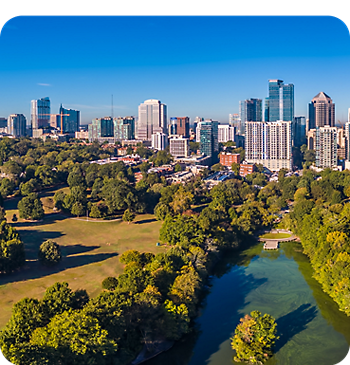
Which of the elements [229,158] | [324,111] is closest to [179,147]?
[229,158]

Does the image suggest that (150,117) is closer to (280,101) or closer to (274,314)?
(280,101)

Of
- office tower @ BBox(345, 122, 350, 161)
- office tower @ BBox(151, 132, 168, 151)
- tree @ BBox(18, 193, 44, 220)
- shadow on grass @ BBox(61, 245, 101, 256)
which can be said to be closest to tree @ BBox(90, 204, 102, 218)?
tree @ BBox(18, 193, 44, 220)

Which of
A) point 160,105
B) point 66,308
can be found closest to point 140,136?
point 160,105

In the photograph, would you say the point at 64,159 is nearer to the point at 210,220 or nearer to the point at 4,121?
the point at 210,220

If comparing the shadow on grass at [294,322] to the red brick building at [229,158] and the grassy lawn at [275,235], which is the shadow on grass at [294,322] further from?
the red brick building at [229,158]

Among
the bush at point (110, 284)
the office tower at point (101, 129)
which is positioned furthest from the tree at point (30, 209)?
the office tower at point (101, 129)

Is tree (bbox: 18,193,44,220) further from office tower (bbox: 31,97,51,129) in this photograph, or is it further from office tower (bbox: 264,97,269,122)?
office tower (bbox: 31,97,51,129)
